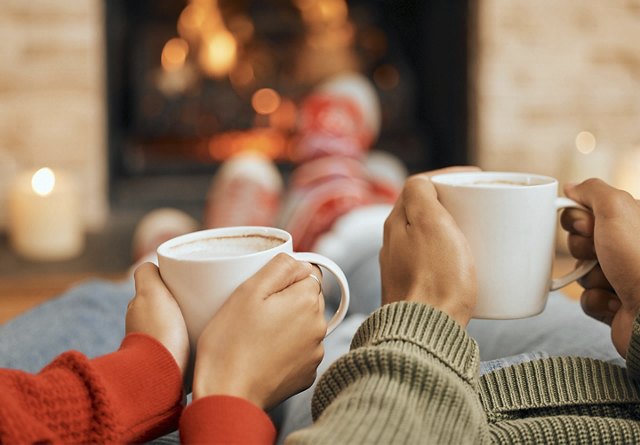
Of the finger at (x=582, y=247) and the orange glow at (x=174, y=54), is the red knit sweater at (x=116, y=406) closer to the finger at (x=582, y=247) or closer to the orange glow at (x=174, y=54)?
the finger at (x=582, y=247)

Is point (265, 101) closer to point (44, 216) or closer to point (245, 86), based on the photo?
point (245, 86)

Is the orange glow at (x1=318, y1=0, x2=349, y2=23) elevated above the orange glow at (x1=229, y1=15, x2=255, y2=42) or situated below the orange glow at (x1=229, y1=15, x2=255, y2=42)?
above

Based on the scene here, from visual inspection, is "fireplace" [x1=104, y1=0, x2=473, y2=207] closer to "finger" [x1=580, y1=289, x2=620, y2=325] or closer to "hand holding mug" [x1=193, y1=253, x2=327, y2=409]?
"finger" [x1=580, y1=289, x2=620, y2=325]

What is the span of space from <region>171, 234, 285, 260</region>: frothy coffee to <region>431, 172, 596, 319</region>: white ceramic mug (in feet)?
0.49

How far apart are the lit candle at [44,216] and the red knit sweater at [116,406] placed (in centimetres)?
124

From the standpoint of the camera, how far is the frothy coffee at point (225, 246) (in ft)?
1.80

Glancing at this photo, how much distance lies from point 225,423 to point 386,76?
1676 mm

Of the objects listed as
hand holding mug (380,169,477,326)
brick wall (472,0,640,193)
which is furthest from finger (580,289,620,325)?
brick wall (472,0,640,193)

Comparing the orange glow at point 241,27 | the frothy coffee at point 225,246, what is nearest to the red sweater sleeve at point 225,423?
the frothy coffee at point 225,246

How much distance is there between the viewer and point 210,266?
0.50m

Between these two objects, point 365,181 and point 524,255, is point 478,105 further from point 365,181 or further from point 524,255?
point 524,255

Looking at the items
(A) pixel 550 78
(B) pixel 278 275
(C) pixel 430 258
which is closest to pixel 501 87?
(A) pixel 550 78

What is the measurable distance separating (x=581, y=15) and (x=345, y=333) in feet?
4.70

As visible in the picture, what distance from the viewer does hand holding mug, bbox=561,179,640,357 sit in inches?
22.9
